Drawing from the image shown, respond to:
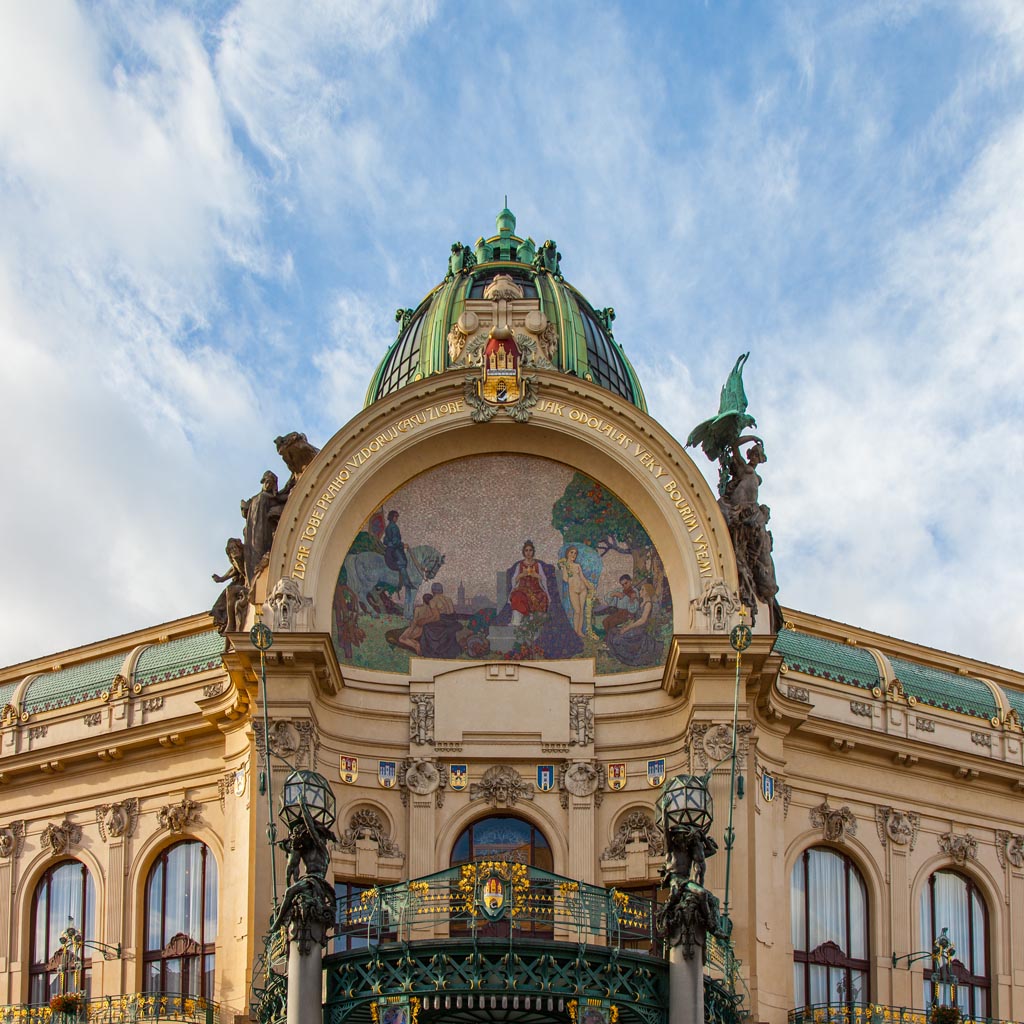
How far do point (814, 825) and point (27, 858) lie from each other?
1408 cm

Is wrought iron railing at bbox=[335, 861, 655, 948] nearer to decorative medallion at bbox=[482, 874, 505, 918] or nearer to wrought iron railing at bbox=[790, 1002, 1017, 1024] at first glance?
decorative medallion at bbox=[482, 874, 505, 918]

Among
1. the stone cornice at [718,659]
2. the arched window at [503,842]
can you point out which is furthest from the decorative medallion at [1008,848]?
the arched window at [503,842]

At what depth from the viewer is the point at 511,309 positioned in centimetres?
4078

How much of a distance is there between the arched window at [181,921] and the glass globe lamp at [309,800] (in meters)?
7.73

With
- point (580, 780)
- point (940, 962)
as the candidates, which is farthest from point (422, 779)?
point (940, 962)

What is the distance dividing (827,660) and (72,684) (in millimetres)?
14103

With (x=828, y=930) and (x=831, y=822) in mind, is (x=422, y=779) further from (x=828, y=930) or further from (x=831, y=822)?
(x=828, y=930)

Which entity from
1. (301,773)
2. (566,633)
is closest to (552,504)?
(566,633)

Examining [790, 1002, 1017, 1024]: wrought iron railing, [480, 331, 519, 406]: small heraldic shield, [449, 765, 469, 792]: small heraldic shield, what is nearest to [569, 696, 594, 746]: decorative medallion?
[449, 765, 469, 792]: small heraldic shield

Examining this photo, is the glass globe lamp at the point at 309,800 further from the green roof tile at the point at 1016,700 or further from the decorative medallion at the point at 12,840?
the green roof tile at the point at 1016,700

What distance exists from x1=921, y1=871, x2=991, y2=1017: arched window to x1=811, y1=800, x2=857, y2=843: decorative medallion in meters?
2.22

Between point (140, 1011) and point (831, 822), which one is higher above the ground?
point (831, 822)

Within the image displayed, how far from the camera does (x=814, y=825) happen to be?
3581 cm

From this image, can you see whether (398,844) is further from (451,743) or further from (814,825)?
(814,825)
